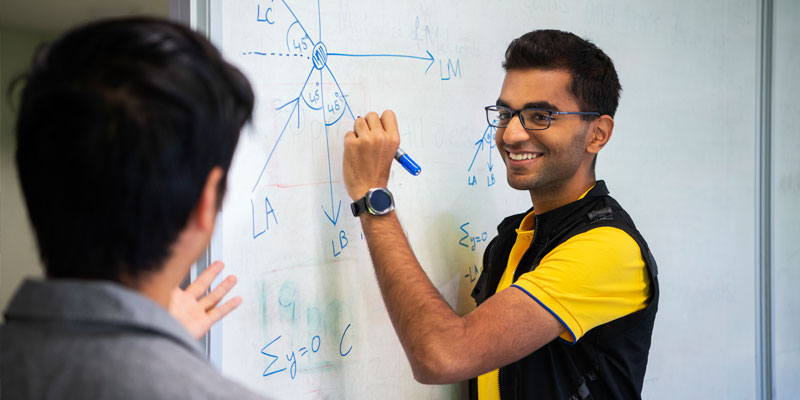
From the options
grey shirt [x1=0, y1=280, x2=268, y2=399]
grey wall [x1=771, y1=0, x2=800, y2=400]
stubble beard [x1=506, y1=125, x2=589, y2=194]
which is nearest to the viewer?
grey shirt [x1=0, y1=280, x2=268, y2=399]

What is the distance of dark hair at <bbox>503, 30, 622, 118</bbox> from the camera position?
1129 millimetres

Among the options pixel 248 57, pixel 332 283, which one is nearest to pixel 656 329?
pixel 332 283

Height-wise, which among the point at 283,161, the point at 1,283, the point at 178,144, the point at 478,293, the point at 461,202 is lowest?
the point at 1,283

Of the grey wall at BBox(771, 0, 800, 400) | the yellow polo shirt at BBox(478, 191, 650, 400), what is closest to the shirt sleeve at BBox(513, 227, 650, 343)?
the yellow polo shirt at BBox(478, 191, 650, 400)

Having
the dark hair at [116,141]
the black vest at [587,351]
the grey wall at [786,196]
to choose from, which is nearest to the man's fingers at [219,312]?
the dark hair at [116,141]

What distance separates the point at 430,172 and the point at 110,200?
87 cm

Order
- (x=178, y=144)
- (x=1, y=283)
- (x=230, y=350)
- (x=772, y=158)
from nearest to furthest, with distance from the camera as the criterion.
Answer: (x=178, y=144)
(x=230, y=350)
(x=772, y=158)
(x=1, y=283)

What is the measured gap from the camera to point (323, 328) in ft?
3.61

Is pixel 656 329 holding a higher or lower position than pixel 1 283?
higher

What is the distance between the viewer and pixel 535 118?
1130 millimetres

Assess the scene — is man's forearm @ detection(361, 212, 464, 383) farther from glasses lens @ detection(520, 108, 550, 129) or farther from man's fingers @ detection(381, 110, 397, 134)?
glasses lens @ detection(520, 108, 550, 129)

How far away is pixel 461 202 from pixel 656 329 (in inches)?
30.9

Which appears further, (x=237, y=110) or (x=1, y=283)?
(x=1, y=283)

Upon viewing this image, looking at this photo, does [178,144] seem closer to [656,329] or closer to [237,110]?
[237,110]
